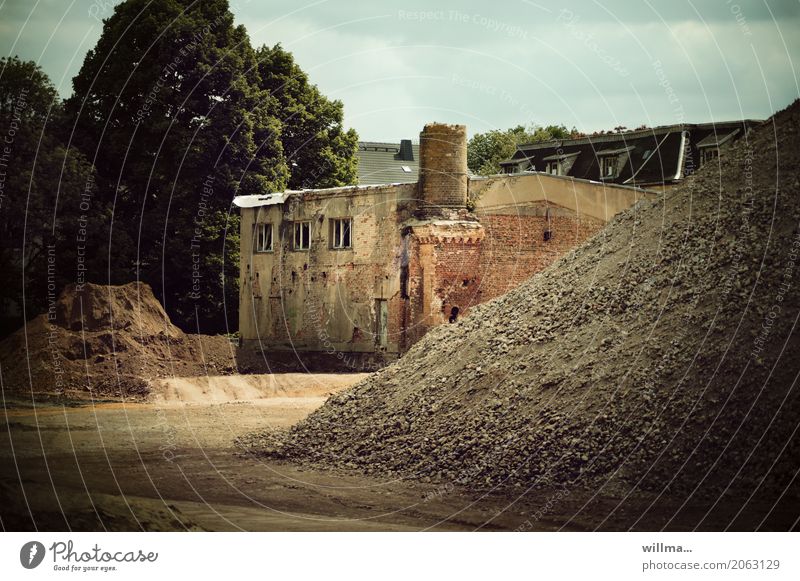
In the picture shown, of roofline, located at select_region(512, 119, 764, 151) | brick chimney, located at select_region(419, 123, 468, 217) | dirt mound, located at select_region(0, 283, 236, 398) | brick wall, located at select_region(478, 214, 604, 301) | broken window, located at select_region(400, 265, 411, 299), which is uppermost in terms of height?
roofline, located at select_region(512, 119, 764, 151)

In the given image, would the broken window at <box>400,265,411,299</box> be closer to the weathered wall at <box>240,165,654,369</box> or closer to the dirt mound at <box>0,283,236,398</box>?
the weathered wall at <box>240,165,654,369</box>

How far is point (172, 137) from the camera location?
105ft

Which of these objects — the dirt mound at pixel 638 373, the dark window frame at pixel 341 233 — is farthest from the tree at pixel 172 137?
the dirt mound at pixel 638 373

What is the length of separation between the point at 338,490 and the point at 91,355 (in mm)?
14636

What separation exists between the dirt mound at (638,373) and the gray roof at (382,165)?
2756 cm

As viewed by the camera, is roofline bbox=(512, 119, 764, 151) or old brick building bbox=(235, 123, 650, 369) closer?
old brick building bbox=(235, 123, 650, 369)

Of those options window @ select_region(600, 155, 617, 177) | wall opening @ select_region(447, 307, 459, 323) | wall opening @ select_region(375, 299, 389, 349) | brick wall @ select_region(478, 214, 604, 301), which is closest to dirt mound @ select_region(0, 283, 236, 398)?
wall opening @ select_region(375, 299, 389, 349)

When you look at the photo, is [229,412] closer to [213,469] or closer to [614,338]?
[213,469]

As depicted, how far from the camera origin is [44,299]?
26812 mm

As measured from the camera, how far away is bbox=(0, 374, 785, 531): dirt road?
35.2 feet

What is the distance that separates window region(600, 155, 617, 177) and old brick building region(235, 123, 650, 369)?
16117 mm

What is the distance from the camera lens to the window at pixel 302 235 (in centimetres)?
3056

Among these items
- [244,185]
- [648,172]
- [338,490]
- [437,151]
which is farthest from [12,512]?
[648,172]

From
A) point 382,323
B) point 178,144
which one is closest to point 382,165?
point 178,144
